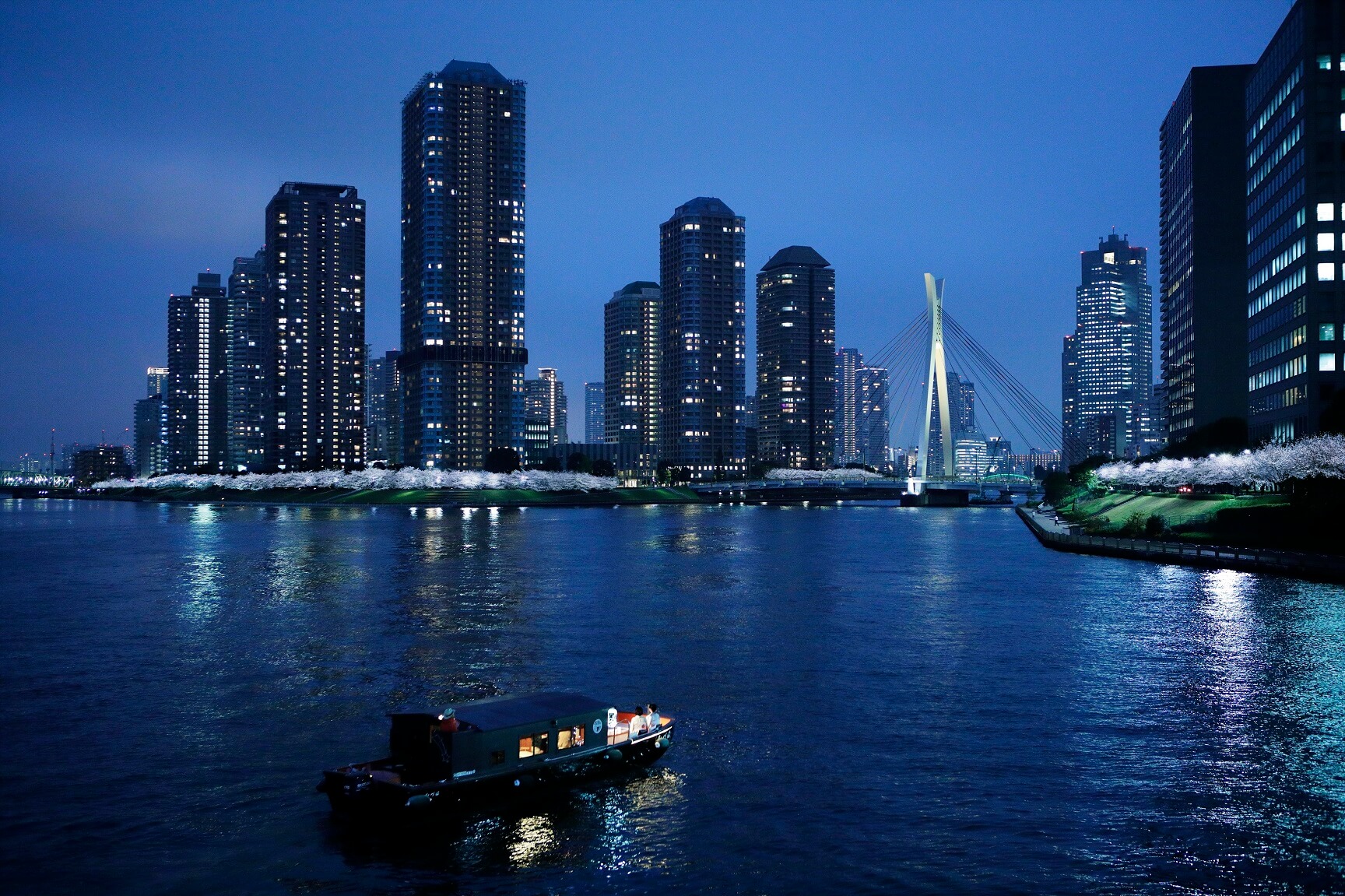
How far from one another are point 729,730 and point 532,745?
9366 millimetres

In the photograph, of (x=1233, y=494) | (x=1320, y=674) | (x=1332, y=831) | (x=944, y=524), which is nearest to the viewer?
(x=1332, y=831)

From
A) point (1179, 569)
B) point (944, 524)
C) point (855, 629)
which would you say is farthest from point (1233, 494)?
point (855, 629)

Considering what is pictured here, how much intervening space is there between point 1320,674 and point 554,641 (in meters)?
35.5

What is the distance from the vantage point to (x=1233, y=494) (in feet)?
415

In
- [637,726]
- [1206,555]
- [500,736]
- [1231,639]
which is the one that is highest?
[1206,555]

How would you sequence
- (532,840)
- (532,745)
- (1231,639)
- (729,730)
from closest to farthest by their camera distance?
1. (532,840)
2. (532,745)
3. (729,730)
4. (1231,639)

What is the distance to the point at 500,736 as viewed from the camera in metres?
30.5

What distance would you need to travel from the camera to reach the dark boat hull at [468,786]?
2869 centimetres

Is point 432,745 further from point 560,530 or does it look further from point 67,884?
point 560,530

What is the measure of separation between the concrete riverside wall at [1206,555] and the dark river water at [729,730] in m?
2.69

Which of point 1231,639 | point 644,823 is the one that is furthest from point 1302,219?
point 644,823

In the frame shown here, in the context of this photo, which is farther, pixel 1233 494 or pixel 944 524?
pixel 944 524

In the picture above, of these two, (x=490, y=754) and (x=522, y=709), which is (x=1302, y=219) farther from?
(x=490, y=754)

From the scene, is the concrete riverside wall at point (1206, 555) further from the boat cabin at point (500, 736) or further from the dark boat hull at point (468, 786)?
the boat cabin at point (500, 736)
